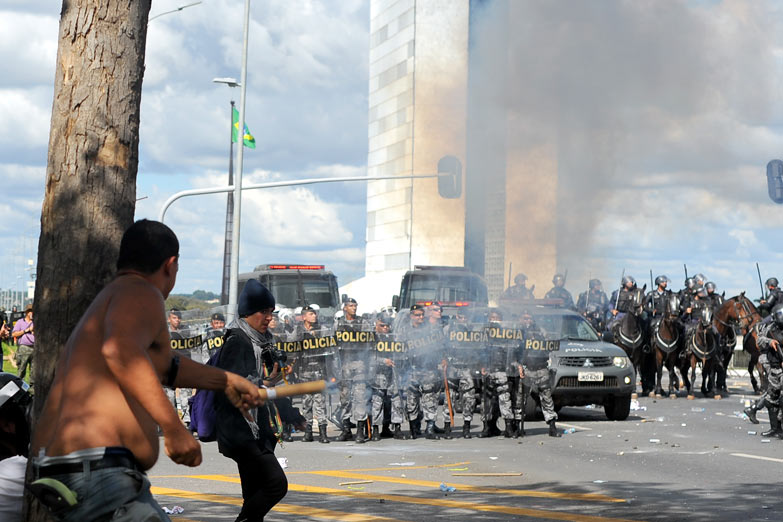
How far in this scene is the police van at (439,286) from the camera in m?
23.8

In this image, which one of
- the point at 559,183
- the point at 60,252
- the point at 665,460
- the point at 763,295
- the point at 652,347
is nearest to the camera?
the point at 60,252

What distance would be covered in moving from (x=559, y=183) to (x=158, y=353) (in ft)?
55.1

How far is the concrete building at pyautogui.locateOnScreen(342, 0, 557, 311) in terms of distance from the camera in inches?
844

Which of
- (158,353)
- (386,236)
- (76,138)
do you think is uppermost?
(386,236)

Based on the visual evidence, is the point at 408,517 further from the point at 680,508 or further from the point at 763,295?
the point at 763,295

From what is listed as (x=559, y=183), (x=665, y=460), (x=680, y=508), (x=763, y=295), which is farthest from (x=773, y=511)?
(x=763, y=295)

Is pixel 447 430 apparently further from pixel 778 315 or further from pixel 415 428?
pixel 778 315

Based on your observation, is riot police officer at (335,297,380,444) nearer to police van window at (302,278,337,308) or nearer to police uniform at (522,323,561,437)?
police uniform at (522,323,561,437)

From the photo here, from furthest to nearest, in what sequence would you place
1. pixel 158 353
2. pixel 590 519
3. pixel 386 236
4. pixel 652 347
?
pixel 386 236
pixel 652 347
pixel 590 519
pixel 158 353

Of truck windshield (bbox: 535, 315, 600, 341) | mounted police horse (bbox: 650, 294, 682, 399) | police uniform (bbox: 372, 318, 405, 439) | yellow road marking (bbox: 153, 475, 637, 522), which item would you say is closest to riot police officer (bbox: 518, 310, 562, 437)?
police uniform (bbox: 372, 318, 405, 439)

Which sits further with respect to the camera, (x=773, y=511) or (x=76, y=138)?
(x=773, y=511)

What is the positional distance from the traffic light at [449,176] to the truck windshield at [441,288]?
291cm

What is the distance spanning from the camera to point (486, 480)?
11695mm

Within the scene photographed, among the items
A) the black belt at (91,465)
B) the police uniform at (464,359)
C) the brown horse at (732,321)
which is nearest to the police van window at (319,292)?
the brown horse at (732,321)
